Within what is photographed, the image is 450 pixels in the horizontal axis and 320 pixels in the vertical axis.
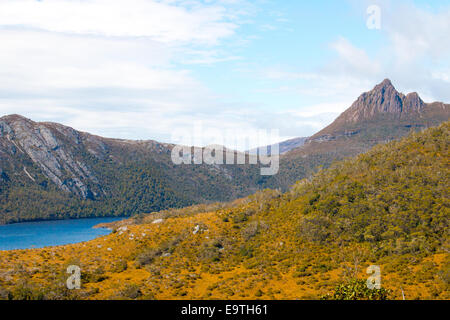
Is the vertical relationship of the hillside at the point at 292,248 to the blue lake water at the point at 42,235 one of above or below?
above

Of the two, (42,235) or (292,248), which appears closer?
(292,248)

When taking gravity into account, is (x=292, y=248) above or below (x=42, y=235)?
above

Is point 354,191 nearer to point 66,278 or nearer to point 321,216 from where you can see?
point 321,216

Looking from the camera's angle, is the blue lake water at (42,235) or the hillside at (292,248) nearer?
the hillside at (292,248)

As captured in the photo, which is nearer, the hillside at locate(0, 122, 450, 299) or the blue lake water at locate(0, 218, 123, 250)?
the hillside at locate(0, 122, 450, 299)
